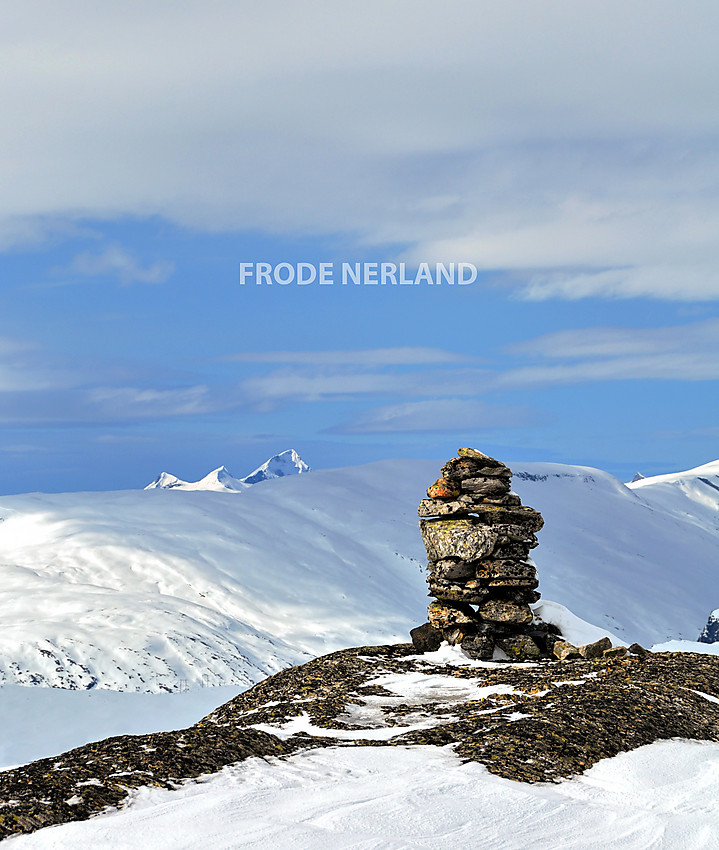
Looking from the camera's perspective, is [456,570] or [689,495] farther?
[689,495]

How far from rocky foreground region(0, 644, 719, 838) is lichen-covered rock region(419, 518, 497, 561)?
8.70 ft

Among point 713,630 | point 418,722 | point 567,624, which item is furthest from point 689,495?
point 418,722

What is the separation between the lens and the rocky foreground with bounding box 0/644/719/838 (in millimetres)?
9055

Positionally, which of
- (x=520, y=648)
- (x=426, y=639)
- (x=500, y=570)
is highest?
(x=500, y=570)

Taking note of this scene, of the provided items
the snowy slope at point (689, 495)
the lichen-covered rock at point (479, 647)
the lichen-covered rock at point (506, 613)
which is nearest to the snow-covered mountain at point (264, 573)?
the lichen-covered rock at point (479, 647)

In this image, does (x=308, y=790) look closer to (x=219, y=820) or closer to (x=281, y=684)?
(x=219, y=820)

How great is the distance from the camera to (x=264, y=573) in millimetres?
54969

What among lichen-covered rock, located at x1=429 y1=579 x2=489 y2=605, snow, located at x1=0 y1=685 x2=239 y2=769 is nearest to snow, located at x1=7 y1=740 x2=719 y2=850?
lichen-covered rock, located at x1=429 y1=579 x2=489 y2=605

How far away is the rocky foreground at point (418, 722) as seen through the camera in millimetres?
9055

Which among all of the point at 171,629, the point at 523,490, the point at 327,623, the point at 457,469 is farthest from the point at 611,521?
the point at 457,469

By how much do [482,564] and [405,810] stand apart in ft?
39.6

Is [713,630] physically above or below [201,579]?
below

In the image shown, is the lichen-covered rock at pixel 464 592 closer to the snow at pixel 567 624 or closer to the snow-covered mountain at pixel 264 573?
the snow at pixel 567 624

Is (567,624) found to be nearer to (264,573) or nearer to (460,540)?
(460,540)
